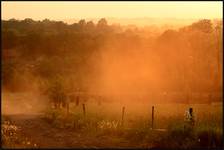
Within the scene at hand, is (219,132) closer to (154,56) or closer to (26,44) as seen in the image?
(154,56)

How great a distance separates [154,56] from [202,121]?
5647 centimetres

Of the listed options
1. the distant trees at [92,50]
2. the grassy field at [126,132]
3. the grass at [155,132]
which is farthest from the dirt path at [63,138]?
the distant trees at [92,50]

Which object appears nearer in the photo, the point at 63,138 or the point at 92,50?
the point at 63,138

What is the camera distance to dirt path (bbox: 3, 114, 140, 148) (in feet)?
65.2

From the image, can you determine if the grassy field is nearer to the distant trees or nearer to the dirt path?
the dirt path

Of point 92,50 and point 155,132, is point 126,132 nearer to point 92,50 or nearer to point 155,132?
point 155,132

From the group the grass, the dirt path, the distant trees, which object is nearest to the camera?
the grass

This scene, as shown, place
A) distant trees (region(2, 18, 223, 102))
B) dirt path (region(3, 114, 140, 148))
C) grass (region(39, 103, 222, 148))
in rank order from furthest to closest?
distant trees (region(2, 18, 223, 102)), dirt path (region(3, 114, 140, 148)), grass (region(39, 103, 222, 148))

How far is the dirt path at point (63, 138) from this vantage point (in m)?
19.9

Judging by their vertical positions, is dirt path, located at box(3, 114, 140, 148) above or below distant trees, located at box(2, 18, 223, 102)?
below

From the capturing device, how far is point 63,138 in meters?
21.8

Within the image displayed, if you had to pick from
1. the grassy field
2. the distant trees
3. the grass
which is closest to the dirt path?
the grassy field

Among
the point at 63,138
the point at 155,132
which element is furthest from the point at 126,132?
the point at 63,138

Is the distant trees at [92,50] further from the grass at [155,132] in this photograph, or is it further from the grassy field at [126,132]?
the grassy field at [126,132]
